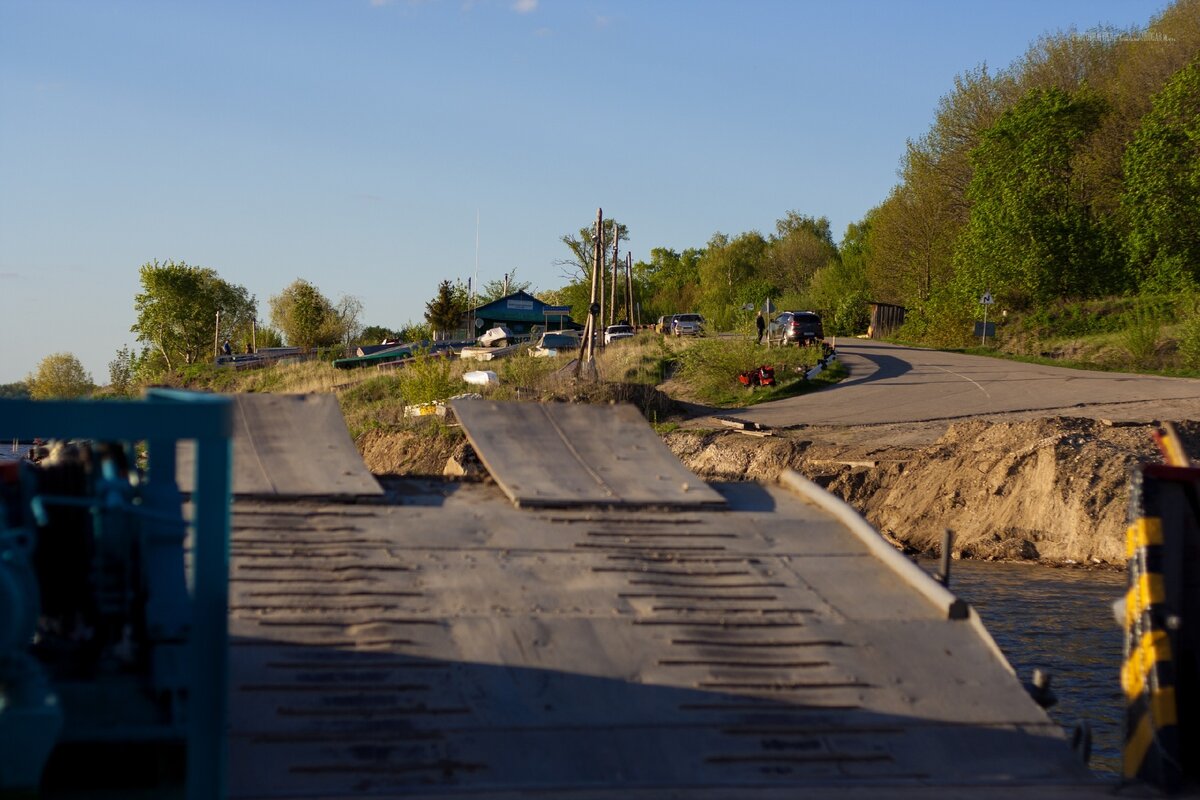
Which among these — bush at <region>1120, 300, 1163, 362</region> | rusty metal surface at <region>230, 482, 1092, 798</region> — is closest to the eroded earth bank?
rusty metal surface at <region>230, 482, 1092, 798</region>

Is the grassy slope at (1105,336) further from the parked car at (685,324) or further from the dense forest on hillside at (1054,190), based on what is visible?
the parked car at (685,324)

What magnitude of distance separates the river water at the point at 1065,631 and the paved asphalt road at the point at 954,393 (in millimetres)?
10672

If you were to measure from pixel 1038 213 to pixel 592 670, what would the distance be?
52656mm

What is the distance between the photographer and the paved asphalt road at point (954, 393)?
102ft

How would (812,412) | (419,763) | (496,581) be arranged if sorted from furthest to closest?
1. (812,412)
2. (496,581)
3. (419,763)

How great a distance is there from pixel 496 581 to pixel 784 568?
6.97ft

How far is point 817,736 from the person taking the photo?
7.05m

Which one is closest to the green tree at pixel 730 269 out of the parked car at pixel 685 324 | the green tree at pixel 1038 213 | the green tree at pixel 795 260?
the green tree at pixel 795 260

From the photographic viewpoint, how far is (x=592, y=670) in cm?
739

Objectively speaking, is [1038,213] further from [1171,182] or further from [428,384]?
[428,384]

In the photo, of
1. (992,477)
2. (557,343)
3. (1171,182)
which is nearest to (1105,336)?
(1171,182)

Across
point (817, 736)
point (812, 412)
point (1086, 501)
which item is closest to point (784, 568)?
point (817, 736)

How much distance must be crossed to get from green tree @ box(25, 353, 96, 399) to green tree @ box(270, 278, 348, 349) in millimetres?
13941

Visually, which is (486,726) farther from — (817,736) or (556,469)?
(556,469)
